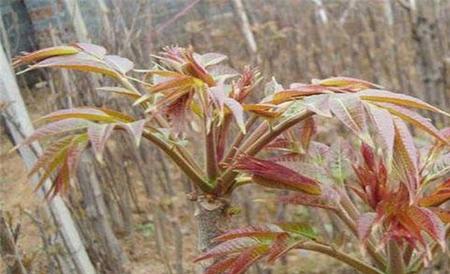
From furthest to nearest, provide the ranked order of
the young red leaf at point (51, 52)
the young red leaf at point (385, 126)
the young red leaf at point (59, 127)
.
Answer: the young red leaf at point (51, 52) < the young red leaf at point (59, 127) < the young red leaf at point (385, 126)

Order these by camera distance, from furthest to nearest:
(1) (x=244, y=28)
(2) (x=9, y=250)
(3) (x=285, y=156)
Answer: (1) (x=244, y=28) → (2) (x=9, y=250) → (3) (x=285, y=156)

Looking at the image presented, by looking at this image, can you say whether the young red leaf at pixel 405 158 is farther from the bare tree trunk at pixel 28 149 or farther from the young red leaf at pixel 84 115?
the bare tree trunk at pixel 28 149

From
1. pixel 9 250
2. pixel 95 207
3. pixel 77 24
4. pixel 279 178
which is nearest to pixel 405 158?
pixel 279 178

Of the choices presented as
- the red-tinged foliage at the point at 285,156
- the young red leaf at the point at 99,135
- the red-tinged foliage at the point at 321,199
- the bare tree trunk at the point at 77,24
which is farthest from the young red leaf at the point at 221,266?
the bare tree trunk at the point at 77,24

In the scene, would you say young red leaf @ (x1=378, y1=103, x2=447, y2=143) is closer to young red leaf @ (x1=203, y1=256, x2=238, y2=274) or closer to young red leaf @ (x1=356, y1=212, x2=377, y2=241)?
young red leaf @ (x1=356, y1=212, x2=377, y2=241)

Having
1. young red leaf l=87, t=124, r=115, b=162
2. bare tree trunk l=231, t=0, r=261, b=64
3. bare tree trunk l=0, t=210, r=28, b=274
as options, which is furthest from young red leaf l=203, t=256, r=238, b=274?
bare tree trunk l=231, t=0, r=261, b=64

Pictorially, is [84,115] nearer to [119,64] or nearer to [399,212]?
[119,64]
